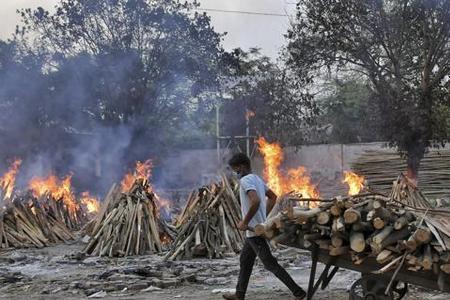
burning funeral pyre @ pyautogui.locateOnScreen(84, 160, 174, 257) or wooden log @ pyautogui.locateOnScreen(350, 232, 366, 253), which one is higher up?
wooden log @ pyautogui.locateOnScreen(350, 232, 366, 253)

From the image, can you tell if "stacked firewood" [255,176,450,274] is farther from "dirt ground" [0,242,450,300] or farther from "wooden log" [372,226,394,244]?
"dirt ground" [0,242,450,300]

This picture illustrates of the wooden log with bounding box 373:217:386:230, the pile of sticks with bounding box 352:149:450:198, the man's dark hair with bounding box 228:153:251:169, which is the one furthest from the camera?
the pile of sticks with bounding box 352:149:450:198

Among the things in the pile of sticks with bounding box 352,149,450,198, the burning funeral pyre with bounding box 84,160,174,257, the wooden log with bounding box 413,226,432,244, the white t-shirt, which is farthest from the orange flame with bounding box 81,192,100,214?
the wooden log with bounding box 413,226,432,244

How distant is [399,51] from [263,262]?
36.0ft

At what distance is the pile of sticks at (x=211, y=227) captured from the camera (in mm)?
11219

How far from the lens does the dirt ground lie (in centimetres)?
796

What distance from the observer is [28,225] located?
46.1 feet

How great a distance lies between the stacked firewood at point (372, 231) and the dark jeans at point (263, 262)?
2.72 feet

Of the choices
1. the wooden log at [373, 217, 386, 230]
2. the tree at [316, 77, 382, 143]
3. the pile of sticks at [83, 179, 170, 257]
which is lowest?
the pile of sticks at [83, 179, 170, 257]

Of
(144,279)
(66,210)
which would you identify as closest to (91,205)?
(66,210)

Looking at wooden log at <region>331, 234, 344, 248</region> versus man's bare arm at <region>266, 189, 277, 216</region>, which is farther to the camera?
man's bare arm at <region>266, 189, 277, 216</region>

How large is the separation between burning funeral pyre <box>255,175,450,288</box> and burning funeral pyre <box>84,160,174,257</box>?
20.8ft

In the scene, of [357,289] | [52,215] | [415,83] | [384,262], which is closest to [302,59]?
[415,83]

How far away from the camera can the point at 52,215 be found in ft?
49.5
